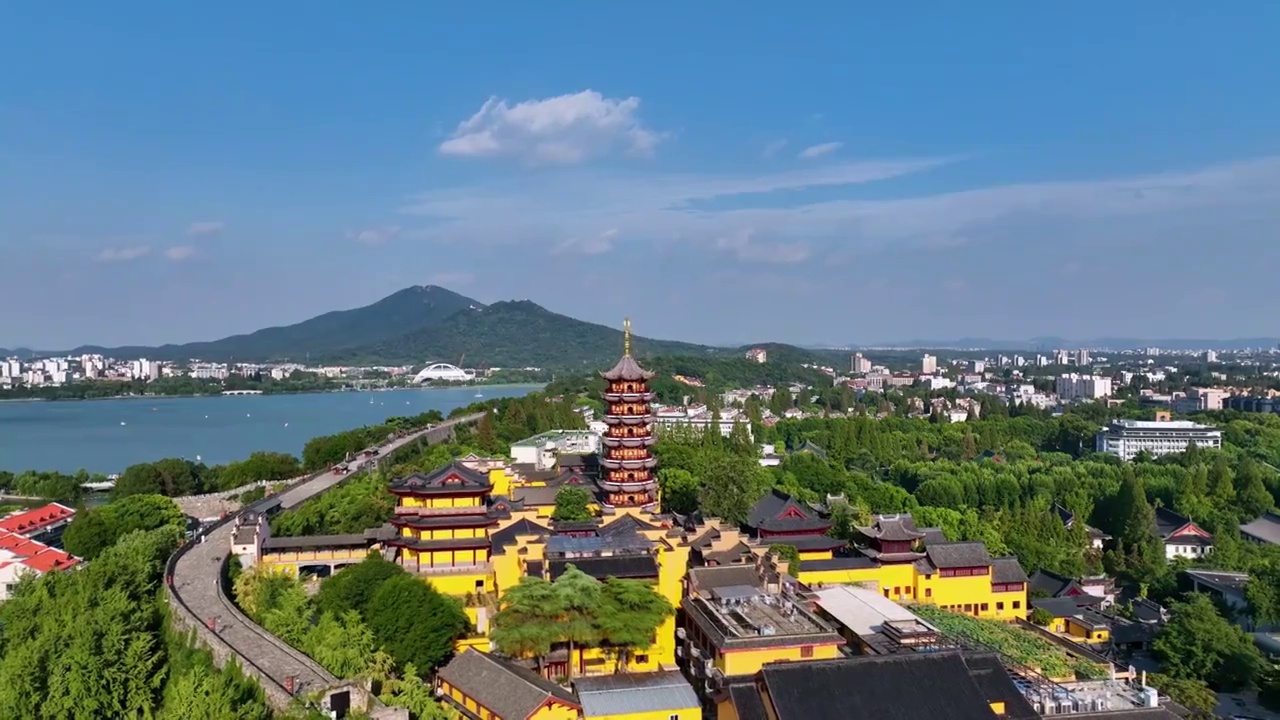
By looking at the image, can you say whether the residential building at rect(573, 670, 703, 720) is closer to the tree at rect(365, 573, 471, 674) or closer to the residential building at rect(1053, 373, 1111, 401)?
the tree at rect(365, 573, 471, 674)

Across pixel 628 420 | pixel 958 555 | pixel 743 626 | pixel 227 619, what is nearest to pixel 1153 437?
pixel 958 555

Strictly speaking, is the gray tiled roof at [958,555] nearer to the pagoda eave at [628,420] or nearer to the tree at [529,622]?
the pagoda eave at [628,420]

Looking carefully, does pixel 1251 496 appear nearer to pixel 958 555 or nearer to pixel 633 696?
pixel 958 555

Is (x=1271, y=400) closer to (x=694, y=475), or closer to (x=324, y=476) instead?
(x=694, y=475)

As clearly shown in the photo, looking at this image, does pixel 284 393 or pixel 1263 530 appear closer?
pixel 1263 530

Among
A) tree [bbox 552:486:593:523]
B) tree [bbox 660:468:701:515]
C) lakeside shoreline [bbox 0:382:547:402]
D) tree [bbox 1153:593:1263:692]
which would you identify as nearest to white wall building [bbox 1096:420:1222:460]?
tree [bbox 660:468:701:515]
